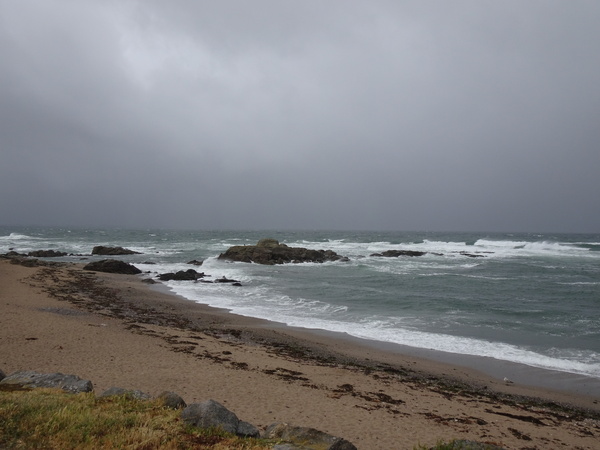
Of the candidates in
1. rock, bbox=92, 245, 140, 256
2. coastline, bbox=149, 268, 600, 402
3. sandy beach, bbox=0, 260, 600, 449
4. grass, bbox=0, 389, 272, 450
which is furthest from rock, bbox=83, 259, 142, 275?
grass, bbox=0, 389, 272, 450

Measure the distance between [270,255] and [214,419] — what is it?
1744 inches

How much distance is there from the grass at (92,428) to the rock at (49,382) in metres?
0.70

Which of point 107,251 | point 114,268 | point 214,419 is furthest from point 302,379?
point 107,251

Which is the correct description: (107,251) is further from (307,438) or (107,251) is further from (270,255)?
(307,438)

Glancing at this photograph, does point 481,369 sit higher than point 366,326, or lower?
lower

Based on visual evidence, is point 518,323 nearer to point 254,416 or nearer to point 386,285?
point 386,285

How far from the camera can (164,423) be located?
4590mm

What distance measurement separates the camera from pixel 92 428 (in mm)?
4215

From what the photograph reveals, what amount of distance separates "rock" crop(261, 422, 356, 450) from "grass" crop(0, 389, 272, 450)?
0.32m

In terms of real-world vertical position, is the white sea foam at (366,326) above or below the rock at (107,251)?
below

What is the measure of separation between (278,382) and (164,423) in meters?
4.80

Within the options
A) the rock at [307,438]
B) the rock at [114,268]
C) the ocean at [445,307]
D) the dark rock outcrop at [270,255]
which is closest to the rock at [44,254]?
the rock at [114,268]

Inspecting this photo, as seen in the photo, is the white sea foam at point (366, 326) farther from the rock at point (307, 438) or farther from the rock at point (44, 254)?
the rock at point (44, 254)

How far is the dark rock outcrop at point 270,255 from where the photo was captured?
4819 cm
